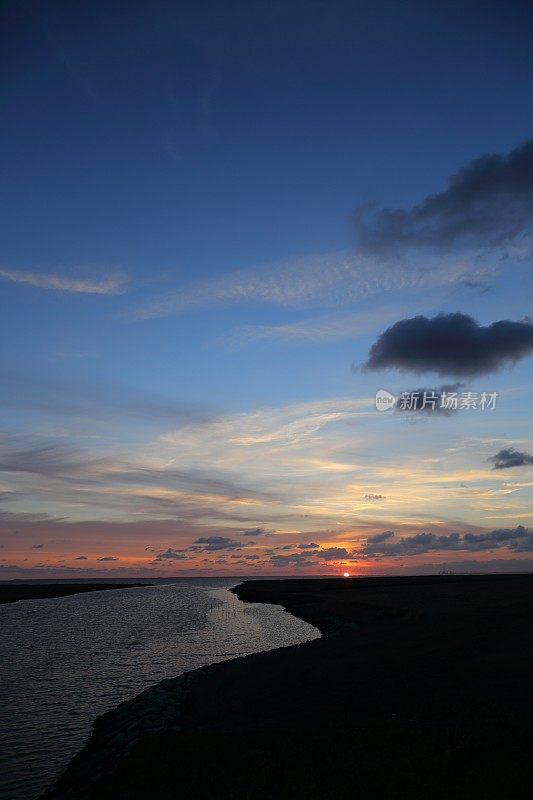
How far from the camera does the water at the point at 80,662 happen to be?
858 inches

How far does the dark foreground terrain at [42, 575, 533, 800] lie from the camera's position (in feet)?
46.7

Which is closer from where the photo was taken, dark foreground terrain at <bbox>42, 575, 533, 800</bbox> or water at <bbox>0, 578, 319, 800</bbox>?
dark foreground terrain at <bbox>42, 575, 533, 800</bbox>

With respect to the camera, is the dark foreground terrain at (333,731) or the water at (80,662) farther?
the water at (80,662)

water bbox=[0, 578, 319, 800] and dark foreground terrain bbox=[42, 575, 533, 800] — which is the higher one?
dark foreground terrain bbox=[42, 575, 533, 800]

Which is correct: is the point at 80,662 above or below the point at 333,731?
below

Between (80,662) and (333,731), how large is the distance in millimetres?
28930

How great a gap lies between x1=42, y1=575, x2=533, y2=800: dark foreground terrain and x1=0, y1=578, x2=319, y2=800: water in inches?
78.1

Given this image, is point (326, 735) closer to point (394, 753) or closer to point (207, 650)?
point (394, 753)

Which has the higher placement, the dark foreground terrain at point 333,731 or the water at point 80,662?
the dark foreground terrain at point 333,731

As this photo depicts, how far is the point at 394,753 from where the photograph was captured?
1555 cm

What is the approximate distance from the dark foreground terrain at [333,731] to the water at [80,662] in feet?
6.51

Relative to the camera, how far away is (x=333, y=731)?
18.0 m

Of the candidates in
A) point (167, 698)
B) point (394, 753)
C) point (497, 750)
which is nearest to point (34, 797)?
point (167, 698)

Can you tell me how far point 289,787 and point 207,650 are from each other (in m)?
33.1
